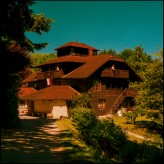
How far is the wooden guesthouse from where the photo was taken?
1757 inches

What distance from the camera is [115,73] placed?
4666 centimetres

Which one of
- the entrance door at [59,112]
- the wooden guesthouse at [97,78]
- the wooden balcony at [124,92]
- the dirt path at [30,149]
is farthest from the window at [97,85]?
the dirt path at [30,149]

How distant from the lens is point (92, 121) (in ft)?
73.9

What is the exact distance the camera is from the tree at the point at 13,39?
805 inches

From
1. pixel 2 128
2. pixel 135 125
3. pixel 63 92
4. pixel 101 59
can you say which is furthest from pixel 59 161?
pixel 101 59

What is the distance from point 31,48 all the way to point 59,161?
43.4 ft

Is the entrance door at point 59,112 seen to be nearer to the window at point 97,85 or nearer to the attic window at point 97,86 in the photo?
the attic window at point 97,86

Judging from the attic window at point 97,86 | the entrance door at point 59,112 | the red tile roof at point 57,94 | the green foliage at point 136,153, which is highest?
the attic window at point 97,86

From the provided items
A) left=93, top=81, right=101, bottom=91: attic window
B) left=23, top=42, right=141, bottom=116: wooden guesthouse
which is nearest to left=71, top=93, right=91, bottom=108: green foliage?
left=23, top=42, right=141, bottom=116: wooden guesthouse

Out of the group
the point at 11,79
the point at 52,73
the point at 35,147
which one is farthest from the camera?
the point at 52,73

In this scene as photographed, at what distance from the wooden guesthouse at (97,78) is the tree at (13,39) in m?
17.8

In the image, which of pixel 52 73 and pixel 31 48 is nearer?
pixel 31 48

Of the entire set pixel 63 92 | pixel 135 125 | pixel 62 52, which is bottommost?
pixel 135 125

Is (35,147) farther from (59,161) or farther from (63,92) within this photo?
(63,92)
